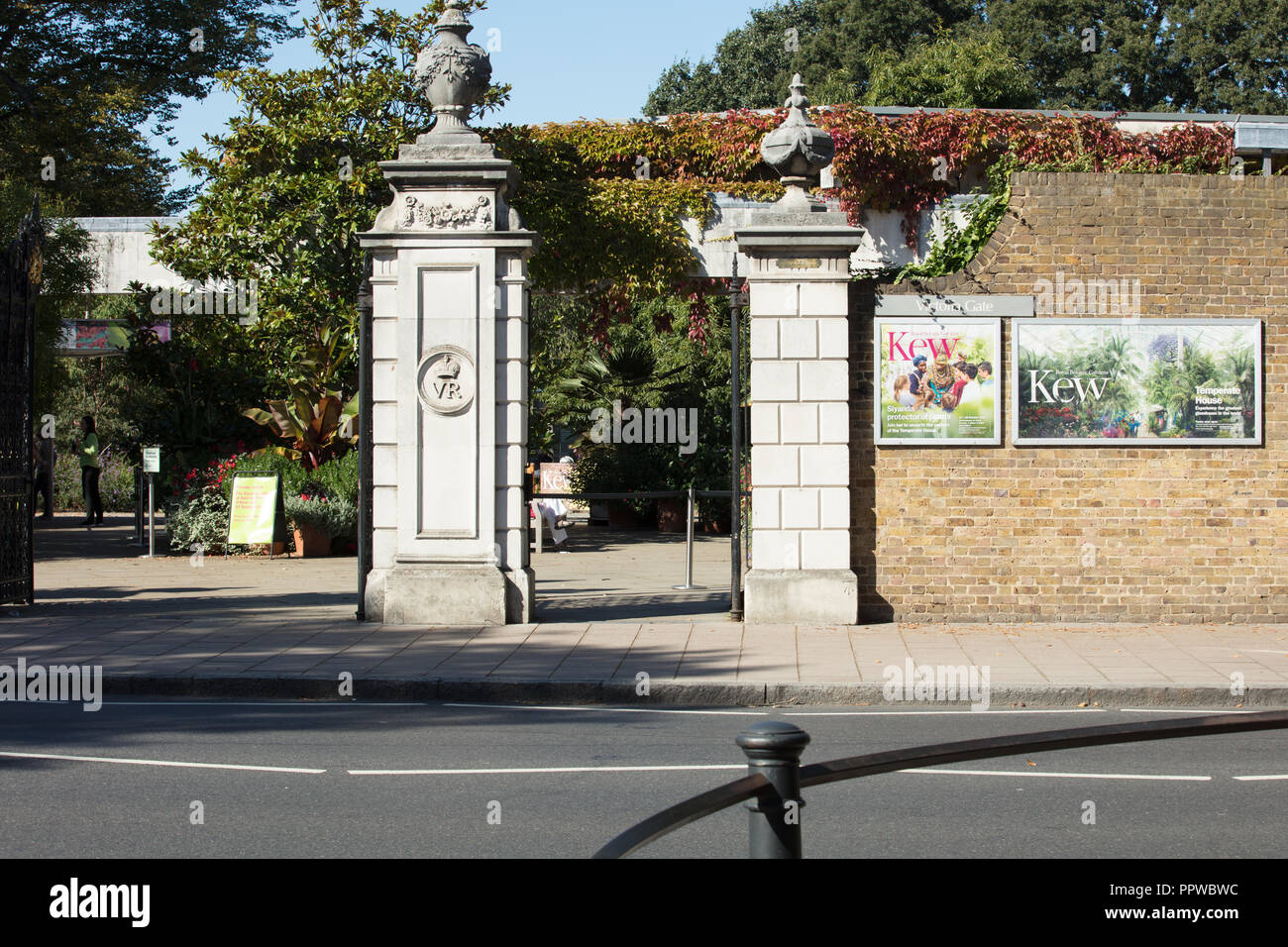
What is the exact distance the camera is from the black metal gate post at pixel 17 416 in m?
13.1

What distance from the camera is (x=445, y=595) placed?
12.1 metres

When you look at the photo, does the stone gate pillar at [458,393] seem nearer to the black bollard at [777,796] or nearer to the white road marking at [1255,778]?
the white road marking at [1255,778]

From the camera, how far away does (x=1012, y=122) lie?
24516mm

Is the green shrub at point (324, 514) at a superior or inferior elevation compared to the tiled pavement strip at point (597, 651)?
superior

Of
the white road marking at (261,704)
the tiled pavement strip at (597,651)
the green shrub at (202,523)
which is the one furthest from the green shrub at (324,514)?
the white road marking at (261,704)

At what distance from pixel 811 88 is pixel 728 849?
41.8 meters

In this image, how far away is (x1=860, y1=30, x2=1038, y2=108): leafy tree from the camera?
33.8 meters

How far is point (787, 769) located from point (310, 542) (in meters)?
16.6

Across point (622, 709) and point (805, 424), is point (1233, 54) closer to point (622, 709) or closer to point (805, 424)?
point (805, 424)

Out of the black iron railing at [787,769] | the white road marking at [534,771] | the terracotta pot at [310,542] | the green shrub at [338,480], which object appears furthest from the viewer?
the green shrub at [338,480]

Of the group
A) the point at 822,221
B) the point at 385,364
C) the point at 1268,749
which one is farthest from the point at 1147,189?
the point at 385,364

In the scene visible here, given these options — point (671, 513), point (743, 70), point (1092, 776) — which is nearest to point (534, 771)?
point (1092, 776)

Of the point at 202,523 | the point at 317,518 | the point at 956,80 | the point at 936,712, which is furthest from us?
the point at 956,80
